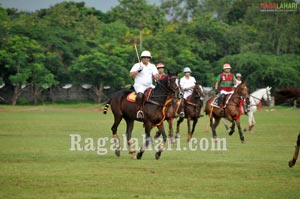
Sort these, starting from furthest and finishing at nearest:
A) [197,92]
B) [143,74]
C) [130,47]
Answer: [130,47] < [197,92] < [143,74]

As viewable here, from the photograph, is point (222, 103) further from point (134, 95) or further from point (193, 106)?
point (134, 95)

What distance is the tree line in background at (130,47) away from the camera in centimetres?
6556

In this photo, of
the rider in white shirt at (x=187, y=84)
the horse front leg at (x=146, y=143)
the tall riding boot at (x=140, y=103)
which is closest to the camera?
the horse front leg at (x=146, y=143)

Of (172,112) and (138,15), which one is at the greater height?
(138,15)

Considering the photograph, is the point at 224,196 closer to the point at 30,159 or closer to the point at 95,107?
the point at 30,159

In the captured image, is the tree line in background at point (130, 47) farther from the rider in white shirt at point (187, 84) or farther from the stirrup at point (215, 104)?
the stirrup at point (215, 104)

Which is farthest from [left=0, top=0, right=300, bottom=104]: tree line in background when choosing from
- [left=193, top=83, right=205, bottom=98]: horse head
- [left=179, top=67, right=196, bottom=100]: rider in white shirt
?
[left=193, top=83, right=205, bottom=98]: horse head

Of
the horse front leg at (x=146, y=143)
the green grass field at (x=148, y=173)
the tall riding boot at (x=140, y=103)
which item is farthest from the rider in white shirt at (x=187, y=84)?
the horse front leg at (x=146, y=143)

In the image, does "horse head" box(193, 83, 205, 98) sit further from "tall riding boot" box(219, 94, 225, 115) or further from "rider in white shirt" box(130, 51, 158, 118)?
"rider in white shirt" box(130, 51, 158, 118)

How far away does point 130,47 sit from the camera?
6919cm

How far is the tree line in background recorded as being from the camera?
6556 cm

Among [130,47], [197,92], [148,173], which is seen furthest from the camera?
[130,47]

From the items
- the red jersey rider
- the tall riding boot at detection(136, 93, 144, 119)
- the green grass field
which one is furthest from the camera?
the red jersey rider

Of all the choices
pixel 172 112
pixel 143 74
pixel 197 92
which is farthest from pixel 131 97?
pixel 197 92
